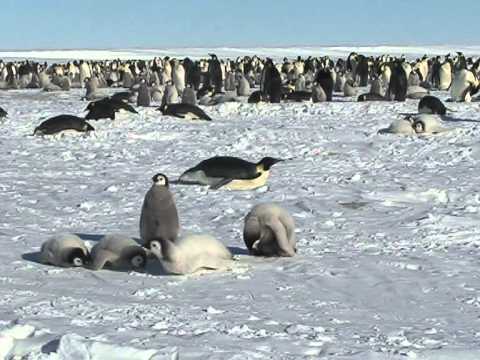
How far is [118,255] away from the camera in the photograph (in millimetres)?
6020

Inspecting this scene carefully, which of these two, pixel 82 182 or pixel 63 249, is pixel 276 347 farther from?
pixel 82 182

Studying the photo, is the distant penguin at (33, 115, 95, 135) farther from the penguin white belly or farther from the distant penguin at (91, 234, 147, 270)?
the distant penguin at (91, 234, 147, 270)

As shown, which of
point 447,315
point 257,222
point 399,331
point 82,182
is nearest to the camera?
point 399,331

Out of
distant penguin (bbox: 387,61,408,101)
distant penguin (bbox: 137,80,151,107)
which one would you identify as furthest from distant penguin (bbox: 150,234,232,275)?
distant penguin (bbox: 387,61,408,101)

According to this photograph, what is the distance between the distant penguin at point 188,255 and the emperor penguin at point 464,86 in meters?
14.5

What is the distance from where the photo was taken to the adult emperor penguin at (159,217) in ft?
21.3

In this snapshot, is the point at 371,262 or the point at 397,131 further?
the point at 397,131

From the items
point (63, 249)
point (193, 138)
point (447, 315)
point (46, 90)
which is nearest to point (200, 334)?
point (447, 315)

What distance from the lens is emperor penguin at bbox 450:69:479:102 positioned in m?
19.5

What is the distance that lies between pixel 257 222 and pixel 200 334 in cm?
235

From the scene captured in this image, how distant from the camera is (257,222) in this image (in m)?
6.57

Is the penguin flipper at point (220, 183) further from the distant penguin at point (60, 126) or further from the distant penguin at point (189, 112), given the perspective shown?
the distant penguin at point (189, 112)

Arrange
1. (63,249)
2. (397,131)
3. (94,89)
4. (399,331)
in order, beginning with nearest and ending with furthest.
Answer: (399,331) → (63,249) → (397,131) → (94,89)

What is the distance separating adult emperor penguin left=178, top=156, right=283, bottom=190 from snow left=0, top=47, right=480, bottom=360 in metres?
0.22
